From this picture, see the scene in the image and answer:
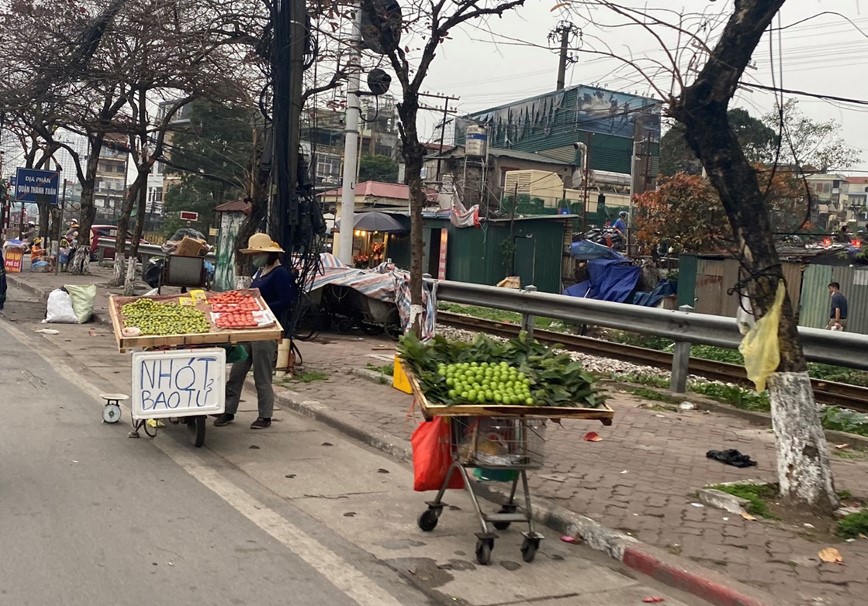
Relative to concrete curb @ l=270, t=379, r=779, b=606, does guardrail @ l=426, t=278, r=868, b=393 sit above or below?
above

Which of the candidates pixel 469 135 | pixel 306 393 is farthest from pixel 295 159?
pixel 469 135

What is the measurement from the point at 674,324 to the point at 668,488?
4.17 m

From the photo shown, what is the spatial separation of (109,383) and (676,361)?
7.15 m

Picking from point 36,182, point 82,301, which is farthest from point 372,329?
point 36,182

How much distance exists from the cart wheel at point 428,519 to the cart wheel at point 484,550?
550mm

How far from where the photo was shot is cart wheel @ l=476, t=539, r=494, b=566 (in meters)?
5.16

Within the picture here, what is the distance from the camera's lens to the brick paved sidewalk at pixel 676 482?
5.05m

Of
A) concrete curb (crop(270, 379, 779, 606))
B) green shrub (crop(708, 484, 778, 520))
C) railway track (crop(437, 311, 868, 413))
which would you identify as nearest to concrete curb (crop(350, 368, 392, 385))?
railway track (crop(437, 311, 868, 413))

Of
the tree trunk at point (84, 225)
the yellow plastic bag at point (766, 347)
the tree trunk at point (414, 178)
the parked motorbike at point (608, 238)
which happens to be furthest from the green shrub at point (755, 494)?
the tree trunk at point (84, 225)

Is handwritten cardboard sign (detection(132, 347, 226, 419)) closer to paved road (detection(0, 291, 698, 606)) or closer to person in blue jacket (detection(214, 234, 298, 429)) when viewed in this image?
paved road (detection(0, 291, 698, 606))

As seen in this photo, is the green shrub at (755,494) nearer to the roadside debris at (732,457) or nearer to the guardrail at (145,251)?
the roadside debris at (732,457)

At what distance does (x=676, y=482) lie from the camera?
Result: 6.98 metres

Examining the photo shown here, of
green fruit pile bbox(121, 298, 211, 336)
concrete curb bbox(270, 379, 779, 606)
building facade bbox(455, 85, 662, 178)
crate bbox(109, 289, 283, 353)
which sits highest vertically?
building facade bbox(455, 85, 662, 178)

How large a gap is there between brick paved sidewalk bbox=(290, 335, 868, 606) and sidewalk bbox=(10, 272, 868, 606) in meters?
0.01
